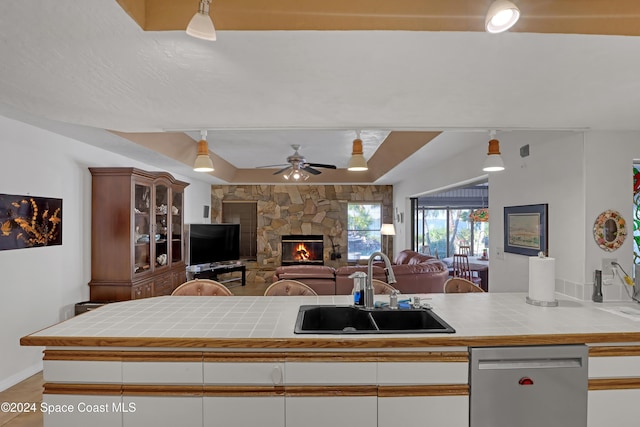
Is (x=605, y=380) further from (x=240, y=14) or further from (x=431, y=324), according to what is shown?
(x=240, y=14)

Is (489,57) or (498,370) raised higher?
(489,57)

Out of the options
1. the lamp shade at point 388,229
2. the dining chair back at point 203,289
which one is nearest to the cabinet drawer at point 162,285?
the dining chair back at point 203,289

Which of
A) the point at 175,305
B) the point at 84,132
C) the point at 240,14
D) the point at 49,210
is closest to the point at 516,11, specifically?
the point at 240,14

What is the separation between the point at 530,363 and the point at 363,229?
6296 mm

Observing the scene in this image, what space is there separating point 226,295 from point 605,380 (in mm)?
2381

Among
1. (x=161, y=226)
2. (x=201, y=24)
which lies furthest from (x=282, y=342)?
(x=161, y=226)

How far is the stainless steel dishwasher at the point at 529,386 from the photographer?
1598 mm

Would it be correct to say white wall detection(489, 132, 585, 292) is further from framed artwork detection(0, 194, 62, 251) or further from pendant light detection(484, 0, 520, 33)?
framed artwork detection(0, 194, 62, 251)

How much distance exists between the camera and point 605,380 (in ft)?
5.39

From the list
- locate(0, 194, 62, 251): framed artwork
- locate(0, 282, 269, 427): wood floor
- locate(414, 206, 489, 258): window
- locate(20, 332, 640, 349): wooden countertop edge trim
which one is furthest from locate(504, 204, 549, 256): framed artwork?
locate(414, 206, 489, 258): window

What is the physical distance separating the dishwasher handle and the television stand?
17.1 ft

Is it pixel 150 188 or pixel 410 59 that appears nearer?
pixel 410 59

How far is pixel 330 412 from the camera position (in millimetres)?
1571

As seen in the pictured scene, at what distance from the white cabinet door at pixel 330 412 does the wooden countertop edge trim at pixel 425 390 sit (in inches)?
3.2
